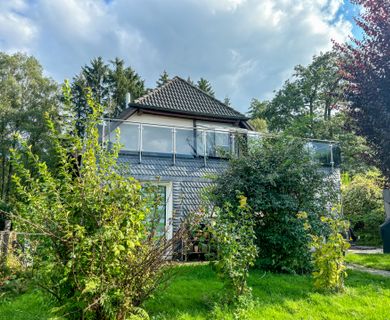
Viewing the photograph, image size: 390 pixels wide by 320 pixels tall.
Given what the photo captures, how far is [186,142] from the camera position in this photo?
11398mm

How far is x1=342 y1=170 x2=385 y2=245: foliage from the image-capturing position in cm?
1421

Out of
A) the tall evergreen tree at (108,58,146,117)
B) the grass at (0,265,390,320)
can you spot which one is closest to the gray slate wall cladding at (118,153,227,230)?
the grass at (0,265,390,320)

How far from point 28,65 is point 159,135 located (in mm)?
19923

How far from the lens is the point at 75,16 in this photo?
8.61 metres

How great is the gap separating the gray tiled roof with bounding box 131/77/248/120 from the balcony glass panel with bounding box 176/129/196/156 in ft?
8.45

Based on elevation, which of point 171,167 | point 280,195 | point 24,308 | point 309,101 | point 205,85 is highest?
point 205,85

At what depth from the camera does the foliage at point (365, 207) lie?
14.2m

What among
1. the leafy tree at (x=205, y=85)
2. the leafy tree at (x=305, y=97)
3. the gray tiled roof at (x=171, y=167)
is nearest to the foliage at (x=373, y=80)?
the gray tiled roof at (x=171, y=167)

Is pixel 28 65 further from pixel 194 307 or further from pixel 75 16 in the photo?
pixel 194 307

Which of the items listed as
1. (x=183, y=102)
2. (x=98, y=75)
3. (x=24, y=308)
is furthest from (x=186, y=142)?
(x=98, y=75)

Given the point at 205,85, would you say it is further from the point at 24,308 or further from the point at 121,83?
the point at 24,308

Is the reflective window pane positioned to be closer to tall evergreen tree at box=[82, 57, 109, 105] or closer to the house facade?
the house facade

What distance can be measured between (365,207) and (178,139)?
10.3 meters

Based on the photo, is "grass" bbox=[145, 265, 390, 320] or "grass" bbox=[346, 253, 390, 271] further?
"grass" bbox=[346, 253, 390, 271]
